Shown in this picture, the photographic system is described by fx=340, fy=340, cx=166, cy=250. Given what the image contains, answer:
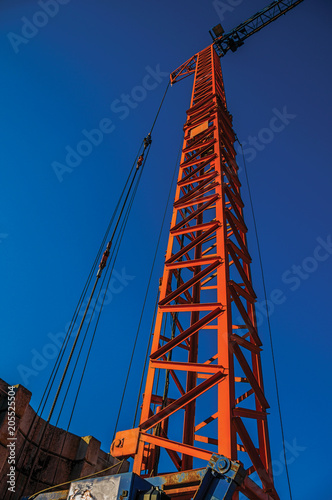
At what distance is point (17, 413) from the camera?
27.2 ft

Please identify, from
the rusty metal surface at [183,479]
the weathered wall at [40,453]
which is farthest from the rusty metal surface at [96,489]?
the weathered wall at [40,453]

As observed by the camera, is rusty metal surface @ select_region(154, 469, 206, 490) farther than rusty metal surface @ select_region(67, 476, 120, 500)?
Yes

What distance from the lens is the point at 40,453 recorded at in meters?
9.34

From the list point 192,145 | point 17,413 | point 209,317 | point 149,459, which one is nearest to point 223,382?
point 209,317

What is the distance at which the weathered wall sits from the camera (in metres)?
7.92

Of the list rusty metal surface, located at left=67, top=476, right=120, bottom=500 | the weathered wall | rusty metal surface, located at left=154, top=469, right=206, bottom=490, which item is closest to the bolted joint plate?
rusty metal surface, located at left=154, top=469, right=206, bottom=490

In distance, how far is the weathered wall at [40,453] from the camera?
7.92 meters

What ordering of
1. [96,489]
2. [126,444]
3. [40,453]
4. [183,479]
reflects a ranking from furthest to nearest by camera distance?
[40,453] < [126,444] < [183,479] < [96,489]

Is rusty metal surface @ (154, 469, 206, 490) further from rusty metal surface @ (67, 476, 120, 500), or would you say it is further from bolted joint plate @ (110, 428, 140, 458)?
bolted joint plate @ (110, 428, 140, 458)

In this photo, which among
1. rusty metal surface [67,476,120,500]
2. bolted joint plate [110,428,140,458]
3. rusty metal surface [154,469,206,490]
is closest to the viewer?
rusty metal surface [67,476,120,500]

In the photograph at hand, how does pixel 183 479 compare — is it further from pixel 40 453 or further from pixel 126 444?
pixel 40 453

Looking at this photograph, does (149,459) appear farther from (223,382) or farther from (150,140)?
(150,140)

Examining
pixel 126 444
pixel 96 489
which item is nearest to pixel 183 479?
pixel 96 489

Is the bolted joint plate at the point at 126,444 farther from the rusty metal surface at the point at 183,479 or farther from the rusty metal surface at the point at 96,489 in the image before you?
the rusty metal surface at the point at 96,489
